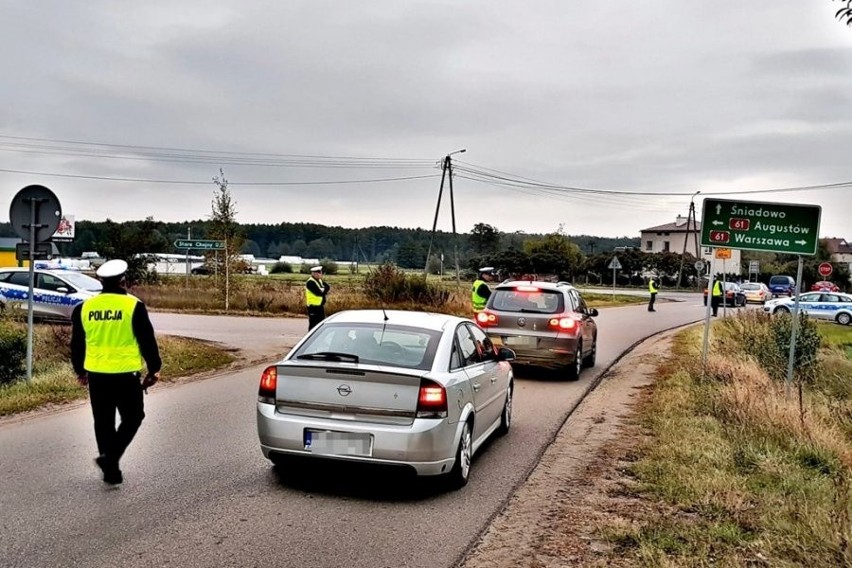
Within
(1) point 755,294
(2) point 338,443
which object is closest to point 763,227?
(2) point 338,443

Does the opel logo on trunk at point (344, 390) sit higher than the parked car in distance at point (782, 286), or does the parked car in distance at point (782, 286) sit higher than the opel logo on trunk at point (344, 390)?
the opel logo on trunk at point (344, 390)

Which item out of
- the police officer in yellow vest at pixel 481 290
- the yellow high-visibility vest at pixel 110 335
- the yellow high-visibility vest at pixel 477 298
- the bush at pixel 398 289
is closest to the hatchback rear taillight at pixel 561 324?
the police officer in yellow vest at pixel 481 290

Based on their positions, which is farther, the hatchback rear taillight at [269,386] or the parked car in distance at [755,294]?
the parked car in distance at [755,294]

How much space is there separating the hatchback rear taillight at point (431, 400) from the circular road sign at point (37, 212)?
7.06 m

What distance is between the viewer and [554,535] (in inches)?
216

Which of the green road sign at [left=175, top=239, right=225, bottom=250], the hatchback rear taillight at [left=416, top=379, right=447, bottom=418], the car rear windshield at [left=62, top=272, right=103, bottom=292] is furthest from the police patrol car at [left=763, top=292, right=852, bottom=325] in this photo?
the hatchback rear taillight at [left=416, top=379, right=447, bottom=418]

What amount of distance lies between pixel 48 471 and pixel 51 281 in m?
15.4

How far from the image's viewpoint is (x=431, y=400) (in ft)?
20.5

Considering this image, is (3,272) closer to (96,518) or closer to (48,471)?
(48,471)

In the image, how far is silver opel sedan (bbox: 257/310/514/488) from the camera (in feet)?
20.3

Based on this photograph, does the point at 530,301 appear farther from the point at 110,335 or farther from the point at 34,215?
the point at 110,335

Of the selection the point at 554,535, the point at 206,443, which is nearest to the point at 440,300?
the point at 206,443

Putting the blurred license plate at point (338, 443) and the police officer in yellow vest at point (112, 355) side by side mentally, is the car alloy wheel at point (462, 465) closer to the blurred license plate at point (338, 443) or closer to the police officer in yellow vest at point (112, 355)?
the blurred license plate at point (338, 443)

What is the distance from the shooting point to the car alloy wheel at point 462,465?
6.63 meters
